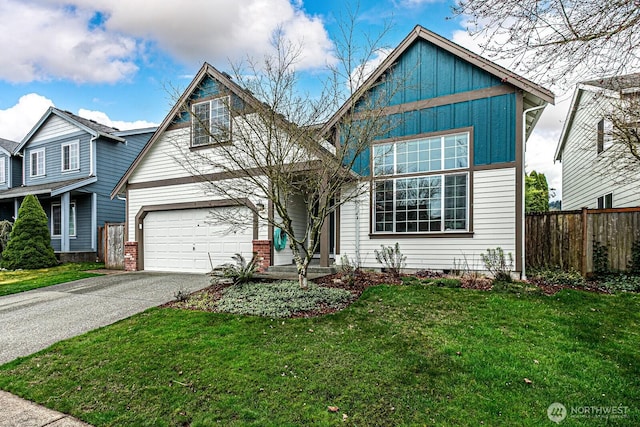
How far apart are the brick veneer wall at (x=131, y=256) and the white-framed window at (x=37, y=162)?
10083 millimetres

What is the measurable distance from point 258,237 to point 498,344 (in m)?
7.33

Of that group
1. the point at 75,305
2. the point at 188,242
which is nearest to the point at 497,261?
the point at 188,242

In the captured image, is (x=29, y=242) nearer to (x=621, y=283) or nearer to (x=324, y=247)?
(x=324, y=247)

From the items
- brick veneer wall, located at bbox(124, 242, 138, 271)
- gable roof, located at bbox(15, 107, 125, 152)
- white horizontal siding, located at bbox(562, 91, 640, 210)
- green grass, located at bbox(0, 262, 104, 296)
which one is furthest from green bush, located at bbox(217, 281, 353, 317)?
gable roof, located at bbox(15, 107, 125, 152)

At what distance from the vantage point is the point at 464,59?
8.66 meters

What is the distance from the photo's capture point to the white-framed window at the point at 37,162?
1830 cm

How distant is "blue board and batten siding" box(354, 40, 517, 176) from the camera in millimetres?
8297

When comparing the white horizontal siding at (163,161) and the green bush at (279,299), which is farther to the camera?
the white horizontal siding at (163,161)

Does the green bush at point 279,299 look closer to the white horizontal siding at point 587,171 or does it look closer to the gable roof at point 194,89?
the gable roof at point 194,89

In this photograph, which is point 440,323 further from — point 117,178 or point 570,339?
point 117,178

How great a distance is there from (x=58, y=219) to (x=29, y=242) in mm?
4584

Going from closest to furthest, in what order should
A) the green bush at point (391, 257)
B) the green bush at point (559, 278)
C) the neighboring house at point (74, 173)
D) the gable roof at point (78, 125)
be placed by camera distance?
1. the green bush at point (559, 278)
2. the green bush at point (391, 257)
3. the neighboring house at point (74, 173)
4. the gable roof at point (78, 125)

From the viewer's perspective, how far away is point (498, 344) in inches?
174

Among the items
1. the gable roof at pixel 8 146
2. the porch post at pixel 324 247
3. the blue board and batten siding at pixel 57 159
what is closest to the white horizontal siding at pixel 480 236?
the porch post at pixel 324 247
